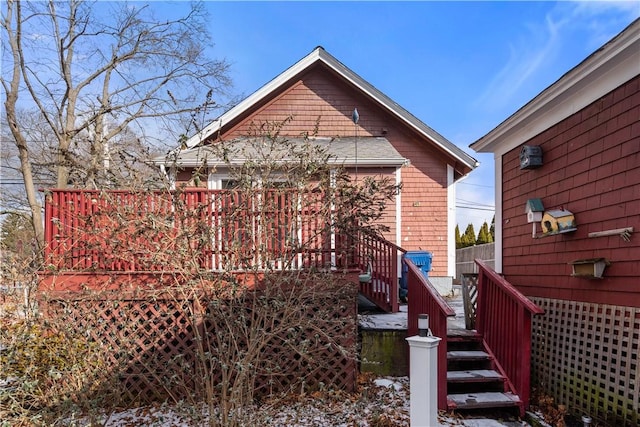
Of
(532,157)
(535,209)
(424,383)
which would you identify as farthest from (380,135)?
(424,383)

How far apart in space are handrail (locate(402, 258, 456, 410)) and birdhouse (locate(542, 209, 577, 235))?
157 cm

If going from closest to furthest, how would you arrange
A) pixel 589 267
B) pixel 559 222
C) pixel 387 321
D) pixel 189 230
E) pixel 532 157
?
pixel 189 230, pixel 589 267, pixel 559 222, pixel 532 157, pixel 387 321

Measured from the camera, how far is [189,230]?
3818mm

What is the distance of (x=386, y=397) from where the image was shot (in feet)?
15.1

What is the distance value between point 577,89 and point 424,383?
371 cm

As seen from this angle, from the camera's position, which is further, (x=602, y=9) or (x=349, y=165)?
(x=349, y=165)

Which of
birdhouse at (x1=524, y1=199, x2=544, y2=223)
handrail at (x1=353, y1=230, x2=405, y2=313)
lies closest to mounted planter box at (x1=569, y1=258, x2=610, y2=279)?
birdhouse at (x1=524, y1=199, x2=544, y2=223)

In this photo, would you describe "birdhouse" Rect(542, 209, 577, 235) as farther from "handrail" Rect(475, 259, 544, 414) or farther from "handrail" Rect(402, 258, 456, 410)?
"handrail" Rect(402, 258, 456, 410)

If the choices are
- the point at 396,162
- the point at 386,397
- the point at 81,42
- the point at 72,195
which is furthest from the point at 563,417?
the point at 81,42

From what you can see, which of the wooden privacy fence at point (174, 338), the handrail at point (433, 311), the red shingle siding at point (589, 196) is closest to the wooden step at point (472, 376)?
the handrail at point (433, 311)

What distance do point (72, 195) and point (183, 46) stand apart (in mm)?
11567

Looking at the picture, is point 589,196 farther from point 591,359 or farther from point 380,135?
point 380,135

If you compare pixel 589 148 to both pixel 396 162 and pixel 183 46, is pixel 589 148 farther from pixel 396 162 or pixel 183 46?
pixel 183 46

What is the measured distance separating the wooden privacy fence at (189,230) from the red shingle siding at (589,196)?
2.52 meters
